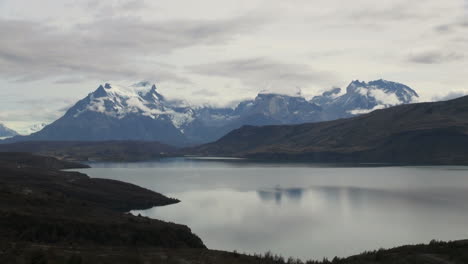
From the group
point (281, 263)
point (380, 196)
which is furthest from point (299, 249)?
point (380, 196)

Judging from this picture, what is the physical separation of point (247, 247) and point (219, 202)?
6226 cm

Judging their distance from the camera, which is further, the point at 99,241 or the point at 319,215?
the point at 319,215

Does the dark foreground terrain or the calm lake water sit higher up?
the dark foreground terrain

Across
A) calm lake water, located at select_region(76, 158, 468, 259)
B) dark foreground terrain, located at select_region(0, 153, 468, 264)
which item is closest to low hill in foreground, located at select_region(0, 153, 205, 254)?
dark foreground terrain, located at select_region(0, 153, 468, 264)

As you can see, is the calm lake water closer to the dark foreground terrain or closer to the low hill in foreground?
the low hill in foreground

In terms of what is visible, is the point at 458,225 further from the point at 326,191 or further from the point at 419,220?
the point at 326,191

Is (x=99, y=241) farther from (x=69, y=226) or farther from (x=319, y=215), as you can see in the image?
(x=319, y=215)

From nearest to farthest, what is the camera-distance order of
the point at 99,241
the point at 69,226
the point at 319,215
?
the point at 99,241 < the point at 69,226 < the point at 319,215

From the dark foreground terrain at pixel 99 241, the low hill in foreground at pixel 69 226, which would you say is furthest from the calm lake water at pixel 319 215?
the dark foreground terrain at pixel 99 241

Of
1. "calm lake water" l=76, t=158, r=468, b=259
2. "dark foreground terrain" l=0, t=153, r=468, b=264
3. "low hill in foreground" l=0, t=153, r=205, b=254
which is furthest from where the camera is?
"calm lake water" l=76, t=158, r=468, b=259

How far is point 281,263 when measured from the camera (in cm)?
5491

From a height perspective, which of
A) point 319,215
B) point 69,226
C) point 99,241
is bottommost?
point 319,215

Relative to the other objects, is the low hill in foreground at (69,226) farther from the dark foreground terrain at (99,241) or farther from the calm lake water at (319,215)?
the calm lake water at (319,215)

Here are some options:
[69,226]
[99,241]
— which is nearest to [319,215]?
[99,241]
